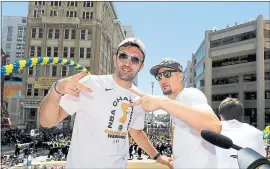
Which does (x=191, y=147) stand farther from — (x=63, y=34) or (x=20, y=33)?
(x=20, y=33)

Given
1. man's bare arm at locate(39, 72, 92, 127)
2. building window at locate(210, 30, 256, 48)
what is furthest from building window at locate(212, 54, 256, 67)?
man's bare arm at locate(39, 72, 92, 127)

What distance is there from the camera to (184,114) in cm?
196

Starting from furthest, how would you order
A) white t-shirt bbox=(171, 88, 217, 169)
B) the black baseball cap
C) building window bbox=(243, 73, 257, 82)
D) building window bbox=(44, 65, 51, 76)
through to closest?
building window bbox=(44, 65, 51, 76), building window bbox=(243, 73, 257, 82), the black baseball cap, white t-shirt bbox=(171, 88, 217, 169)

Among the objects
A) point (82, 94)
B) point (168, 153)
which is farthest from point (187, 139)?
point (168, 153)

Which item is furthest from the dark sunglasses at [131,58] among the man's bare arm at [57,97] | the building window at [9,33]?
the building window at [9,33]

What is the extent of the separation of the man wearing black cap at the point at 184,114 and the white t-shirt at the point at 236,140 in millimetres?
917

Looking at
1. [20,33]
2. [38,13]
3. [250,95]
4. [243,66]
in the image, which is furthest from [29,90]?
[250,95]

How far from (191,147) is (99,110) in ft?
2.86

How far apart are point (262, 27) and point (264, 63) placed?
5.68 metres

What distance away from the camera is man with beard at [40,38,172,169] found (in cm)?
250

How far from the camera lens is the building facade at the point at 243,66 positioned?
139 feet

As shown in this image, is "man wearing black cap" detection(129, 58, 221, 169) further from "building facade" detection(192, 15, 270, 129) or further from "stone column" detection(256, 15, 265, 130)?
"stone column" detection(256, 15, 265, 130)

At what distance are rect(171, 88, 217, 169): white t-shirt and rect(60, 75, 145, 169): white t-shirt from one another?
21.4 inches

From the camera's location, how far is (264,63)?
44062mm
